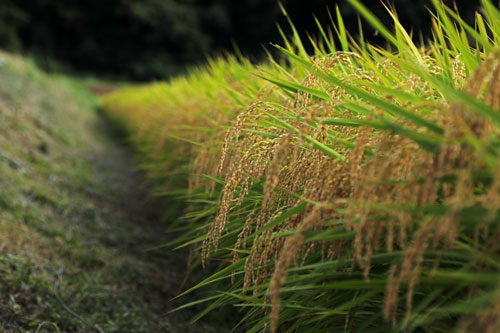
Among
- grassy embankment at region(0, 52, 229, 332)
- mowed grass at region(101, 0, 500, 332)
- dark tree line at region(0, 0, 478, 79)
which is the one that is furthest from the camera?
dark tree line at region(0, 0, 478, 79)

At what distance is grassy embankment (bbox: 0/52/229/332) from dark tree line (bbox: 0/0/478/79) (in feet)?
77.6

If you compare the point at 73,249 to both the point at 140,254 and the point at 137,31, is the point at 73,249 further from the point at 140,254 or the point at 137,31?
the point at 137,31

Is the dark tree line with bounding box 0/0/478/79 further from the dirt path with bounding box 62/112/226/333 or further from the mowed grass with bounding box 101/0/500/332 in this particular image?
the mowed grass with bounding box 101/0/500/332

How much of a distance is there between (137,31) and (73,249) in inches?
1151

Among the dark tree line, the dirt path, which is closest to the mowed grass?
the dirt path

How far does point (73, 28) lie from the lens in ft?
95.2

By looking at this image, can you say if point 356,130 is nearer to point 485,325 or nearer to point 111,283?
point 485,325

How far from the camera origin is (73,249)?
253 cm

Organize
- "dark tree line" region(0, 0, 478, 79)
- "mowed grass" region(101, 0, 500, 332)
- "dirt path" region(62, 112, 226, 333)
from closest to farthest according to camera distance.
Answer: "mowed grass" region(101, 0, 500, 332) → "dirt path" region(62, 112, 226, 333) → "dark tree line" region(0, 0, 478, 79)

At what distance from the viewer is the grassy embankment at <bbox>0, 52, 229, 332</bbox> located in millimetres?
1869

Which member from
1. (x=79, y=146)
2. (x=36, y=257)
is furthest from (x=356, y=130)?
(x=79, y=146)

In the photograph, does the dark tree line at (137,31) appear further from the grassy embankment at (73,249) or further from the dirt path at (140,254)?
the dirt path at (140,254)

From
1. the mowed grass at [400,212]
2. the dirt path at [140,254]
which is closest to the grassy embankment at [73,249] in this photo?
the dirt path at [140,254]

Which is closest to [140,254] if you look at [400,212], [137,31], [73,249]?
[73,249]
